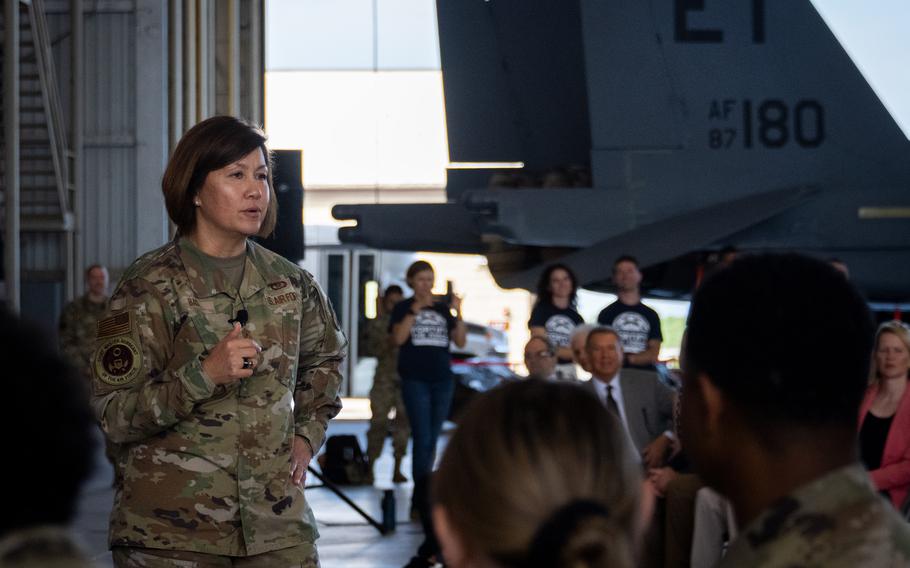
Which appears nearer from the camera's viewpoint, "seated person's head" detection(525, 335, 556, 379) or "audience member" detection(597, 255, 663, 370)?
"seated person's head" detection(525, 335, 556, 379)

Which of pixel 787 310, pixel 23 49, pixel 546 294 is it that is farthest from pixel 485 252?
pixel 787 310

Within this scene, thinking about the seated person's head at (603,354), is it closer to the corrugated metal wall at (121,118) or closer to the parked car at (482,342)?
the corrugated metal wall at (121,118)

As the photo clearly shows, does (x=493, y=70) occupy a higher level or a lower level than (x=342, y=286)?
higher

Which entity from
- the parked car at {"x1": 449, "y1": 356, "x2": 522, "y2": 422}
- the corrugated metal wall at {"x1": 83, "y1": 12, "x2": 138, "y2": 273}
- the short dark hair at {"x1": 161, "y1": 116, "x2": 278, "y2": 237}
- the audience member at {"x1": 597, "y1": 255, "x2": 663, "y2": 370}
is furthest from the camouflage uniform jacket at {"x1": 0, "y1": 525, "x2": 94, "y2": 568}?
the corrugated metal wall at {"x1": 83, "y1": 12, "x2": 138, "y2": 273}

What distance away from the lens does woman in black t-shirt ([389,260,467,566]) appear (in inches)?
306

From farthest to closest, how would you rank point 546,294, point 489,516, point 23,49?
point 23,49 → point 546,294 → point 489,516

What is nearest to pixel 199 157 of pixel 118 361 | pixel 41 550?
pixel 118 361

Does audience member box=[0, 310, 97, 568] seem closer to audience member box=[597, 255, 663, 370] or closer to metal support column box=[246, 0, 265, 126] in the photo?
audience member box=[597, 255, 663, 370]

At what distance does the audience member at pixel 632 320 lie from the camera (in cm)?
698

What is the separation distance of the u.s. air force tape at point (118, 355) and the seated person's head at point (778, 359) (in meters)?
1.51

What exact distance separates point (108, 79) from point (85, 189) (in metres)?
1.41

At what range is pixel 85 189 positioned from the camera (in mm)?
15289

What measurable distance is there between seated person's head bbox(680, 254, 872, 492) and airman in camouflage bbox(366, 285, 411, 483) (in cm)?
794

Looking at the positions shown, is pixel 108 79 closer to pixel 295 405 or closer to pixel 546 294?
pixel 546 294
